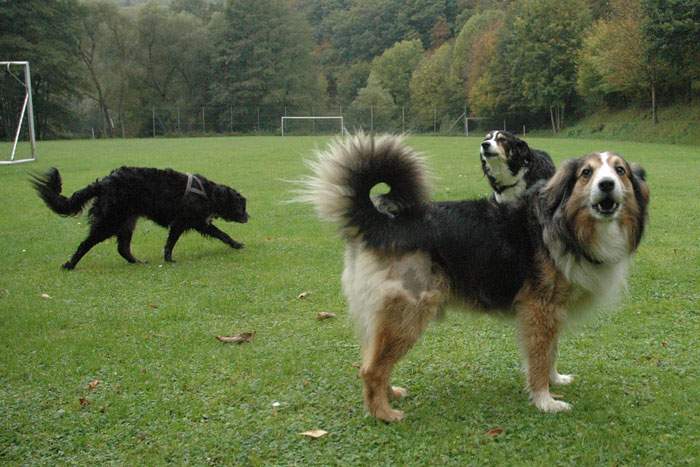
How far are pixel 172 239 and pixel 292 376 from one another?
4.76 metres

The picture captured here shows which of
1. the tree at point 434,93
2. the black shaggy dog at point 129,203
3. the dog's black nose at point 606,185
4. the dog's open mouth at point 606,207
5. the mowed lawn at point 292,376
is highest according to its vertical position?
the tree at point 434,93

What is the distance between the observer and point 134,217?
344 inches

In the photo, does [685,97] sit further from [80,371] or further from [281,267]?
[80,371]

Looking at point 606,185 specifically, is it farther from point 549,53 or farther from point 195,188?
point 549,53

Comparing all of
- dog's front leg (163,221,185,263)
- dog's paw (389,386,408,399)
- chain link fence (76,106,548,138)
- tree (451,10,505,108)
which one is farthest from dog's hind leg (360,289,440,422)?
tree (451,10,505,108)

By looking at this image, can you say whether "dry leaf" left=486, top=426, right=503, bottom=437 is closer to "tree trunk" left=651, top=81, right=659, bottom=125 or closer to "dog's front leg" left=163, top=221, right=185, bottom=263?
"dog's front leg" left=163, top=221, right=185, bottom=263

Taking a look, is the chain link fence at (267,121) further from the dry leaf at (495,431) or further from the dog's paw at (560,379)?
the dry leaf at (495,431)

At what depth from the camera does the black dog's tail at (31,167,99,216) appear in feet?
28.2

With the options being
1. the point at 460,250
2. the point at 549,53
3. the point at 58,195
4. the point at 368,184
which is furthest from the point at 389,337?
the point at 549,53

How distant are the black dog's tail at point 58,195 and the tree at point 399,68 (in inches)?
2583

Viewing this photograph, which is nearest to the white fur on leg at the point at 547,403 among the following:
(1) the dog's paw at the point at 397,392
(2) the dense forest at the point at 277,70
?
(1) the dog's paw at the point at 397,392

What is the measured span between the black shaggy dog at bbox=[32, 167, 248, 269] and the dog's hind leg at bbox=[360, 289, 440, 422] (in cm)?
544

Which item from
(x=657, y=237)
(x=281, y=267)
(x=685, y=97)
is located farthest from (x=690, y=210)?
(x=685, y=97)

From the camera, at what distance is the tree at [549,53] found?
51312mm
